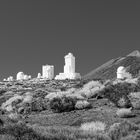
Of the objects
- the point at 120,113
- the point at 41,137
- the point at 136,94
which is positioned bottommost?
the point at 41,137

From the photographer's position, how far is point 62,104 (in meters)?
21.4

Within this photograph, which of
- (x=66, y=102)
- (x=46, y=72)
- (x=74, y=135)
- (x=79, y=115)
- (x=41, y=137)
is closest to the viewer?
(x=41, y=137)

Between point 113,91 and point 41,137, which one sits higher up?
point 113,91

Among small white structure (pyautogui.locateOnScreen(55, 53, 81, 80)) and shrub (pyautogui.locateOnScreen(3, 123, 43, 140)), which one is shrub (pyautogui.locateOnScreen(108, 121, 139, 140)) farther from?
small white structure (pyautogui.locateOnScreen(55, 53, 81, 80))

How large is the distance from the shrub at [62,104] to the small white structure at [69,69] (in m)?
53.7

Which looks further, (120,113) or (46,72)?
(46,72)

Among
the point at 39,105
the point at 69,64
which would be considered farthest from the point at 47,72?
the point at 39,105

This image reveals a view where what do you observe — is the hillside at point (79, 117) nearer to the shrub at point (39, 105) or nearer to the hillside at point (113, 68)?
the shrub at point (39, 105)

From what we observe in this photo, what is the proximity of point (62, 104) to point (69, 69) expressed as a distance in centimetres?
5587

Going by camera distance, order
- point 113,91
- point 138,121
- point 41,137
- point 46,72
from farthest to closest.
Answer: point 46,72 < point 113,91 < point 138,121 < point 41,137

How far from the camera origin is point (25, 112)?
75.7 feet

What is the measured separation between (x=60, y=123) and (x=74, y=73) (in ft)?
194

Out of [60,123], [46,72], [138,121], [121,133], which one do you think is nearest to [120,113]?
[138,121]

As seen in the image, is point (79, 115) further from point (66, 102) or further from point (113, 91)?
point (113, 91)
